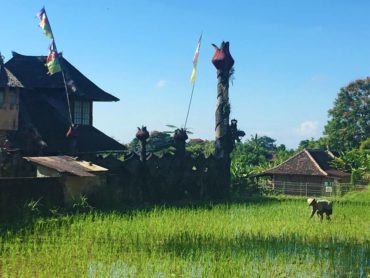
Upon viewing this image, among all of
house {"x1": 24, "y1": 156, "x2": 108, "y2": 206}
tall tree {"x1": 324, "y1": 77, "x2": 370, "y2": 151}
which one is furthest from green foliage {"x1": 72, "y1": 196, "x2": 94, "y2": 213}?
tall tree {"x1": 324, "y1": 77, "x2": 370, "y2": 151}

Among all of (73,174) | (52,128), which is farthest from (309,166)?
(73,174)

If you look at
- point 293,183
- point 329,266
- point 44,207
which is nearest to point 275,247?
point 329,266

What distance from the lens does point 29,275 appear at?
7078mm

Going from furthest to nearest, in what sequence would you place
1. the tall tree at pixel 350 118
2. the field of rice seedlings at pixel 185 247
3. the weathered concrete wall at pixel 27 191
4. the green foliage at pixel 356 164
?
the tall tree at pixel 350 118
the green foliage at pixel 356 164
the weathered concrete wall at pixel 27 191
the field of rice seedlings at pixel 185 247

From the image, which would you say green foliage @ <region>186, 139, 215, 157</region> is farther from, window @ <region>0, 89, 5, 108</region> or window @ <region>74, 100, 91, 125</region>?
window @ <region>0, 89, 5, 108</region>

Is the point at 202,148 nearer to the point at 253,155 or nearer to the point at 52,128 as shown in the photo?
the point at 253,155

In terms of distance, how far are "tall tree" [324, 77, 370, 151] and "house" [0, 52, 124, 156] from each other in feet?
110

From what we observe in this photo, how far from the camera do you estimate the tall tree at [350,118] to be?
51.2 meters

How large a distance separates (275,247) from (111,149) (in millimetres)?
14097

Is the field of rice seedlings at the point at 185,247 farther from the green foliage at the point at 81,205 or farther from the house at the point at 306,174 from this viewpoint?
the house at the point at 306,174

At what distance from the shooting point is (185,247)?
31.0 feet

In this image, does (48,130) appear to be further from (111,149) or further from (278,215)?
(278,215)

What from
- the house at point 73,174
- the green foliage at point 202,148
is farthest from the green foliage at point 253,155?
the house at point 73,174

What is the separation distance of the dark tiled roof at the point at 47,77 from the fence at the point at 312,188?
15.2 meters
